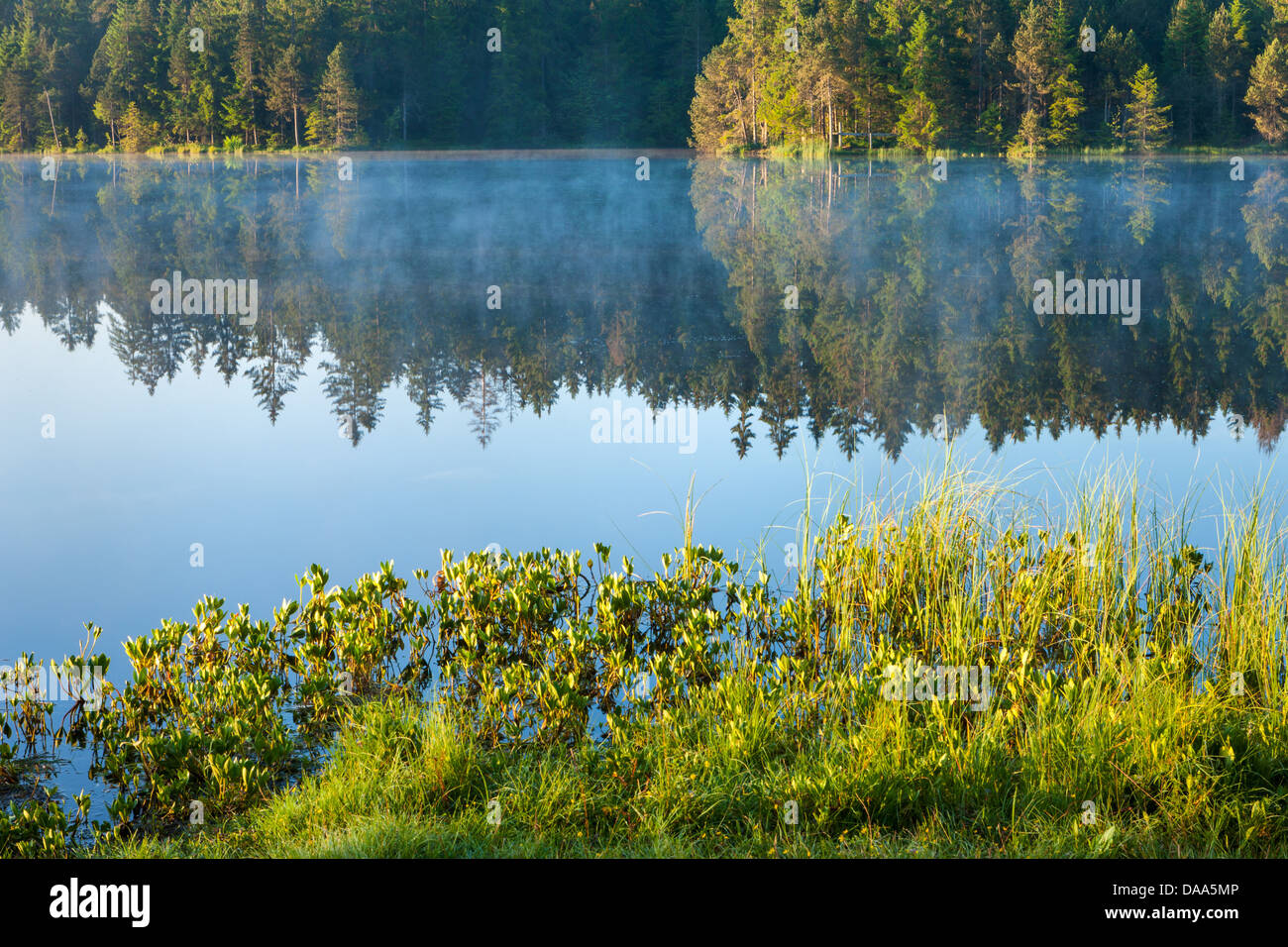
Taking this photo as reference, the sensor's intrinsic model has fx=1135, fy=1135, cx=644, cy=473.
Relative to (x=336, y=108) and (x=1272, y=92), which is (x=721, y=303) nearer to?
(x=1272, y=92)

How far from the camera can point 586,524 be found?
784 cm

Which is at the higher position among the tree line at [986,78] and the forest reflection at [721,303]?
the tree line at [986,78]

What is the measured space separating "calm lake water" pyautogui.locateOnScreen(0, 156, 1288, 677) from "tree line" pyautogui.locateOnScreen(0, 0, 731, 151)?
39848 mm

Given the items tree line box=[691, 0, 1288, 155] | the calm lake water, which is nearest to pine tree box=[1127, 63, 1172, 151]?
tree line box=[691, 0, 1288, 155]

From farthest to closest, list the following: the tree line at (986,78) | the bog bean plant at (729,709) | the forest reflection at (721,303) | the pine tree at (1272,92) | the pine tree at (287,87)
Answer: the pine tree at (287,87)
the tree line at (986,78)
the pine tree at (1272,92)
the forest reflection at (721,303)
the bog bean plant at (729,709)

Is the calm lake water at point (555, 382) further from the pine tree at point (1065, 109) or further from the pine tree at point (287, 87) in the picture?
the pine tree at point (287, 87)

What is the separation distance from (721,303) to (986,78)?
159ft

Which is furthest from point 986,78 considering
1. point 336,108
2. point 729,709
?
point 729,709

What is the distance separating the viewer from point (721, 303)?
16.6 m

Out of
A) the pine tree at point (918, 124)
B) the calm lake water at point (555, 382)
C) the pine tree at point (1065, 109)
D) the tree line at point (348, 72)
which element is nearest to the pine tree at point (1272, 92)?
the pine tree at point (1065, 109)

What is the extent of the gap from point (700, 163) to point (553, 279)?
122 feet

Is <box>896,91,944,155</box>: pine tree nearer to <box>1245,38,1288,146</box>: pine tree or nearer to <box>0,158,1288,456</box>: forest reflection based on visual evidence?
<box>1245,38,1288,146</box>: pine tree

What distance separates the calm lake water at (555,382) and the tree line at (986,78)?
3059 centimetres

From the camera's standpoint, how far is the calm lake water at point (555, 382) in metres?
7.84
